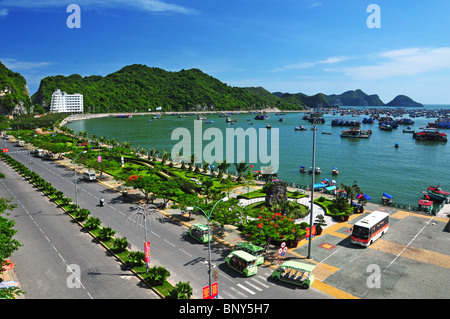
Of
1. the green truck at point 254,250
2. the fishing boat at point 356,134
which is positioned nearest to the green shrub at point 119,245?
the green truck at point 254,250

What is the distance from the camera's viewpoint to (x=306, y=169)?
A: 97.8 metres

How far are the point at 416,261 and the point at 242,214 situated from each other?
21.2 metres

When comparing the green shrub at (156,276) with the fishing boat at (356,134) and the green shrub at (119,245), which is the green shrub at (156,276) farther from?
the fishing boat at (356,134)

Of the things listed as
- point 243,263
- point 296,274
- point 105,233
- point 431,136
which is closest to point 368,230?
point 296,274

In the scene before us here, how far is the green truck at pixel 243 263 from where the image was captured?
29.6 m

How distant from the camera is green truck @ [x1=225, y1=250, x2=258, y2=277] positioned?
29.6 metres

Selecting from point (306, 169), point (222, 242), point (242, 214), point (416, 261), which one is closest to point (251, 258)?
point (222, 242)

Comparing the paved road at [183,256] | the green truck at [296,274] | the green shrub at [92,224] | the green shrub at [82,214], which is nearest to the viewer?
the paved road at [183,256]

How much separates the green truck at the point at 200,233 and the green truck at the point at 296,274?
10839 millimetres

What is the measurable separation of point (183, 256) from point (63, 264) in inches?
501

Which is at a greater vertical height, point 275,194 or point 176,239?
point 275,194

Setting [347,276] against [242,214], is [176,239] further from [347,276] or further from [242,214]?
[347,276]
